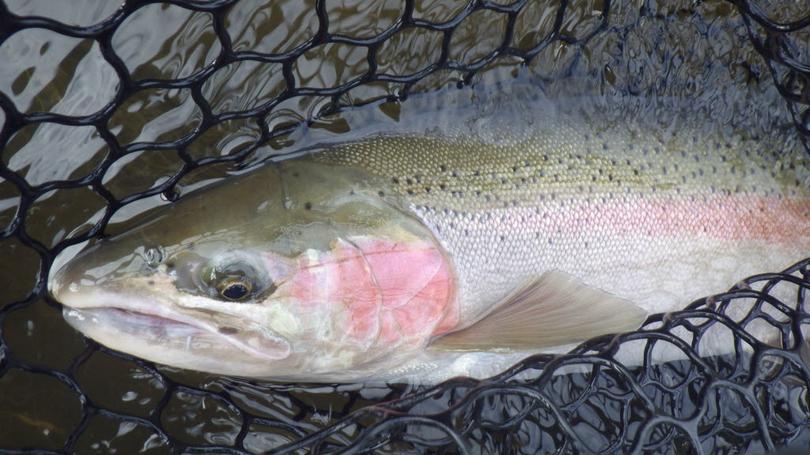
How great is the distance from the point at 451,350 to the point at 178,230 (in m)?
0.76

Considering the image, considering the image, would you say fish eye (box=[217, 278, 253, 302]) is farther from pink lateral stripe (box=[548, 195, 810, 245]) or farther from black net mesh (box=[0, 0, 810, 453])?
pink lateral stripe (box=[548, 195, 810, 245])

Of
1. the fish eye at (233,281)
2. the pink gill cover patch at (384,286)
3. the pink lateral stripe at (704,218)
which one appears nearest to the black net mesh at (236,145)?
the pink lateral stripe at (704,218)

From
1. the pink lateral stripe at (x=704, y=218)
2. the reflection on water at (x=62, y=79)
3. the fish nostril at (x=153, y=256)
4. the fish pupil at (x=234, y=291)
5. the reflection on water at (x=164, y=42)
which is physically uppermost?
the reflection on water at (x=164, y=42)

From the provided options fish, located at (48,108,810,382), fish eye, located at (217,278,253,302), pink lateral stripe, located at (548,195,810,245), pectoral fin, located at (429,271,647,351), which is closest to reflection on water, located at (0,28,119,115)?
fish, located at (48,108,810,382)

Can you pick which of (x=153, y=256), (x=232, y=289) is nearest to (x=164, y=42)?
(x=153, y=256)

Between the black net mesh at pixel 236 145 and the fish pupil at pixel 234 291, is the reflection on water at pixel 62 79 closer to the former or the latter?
the black net mesh at pixel 236 145

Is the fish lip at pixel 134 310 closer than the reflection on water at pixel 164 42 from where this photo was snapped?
Yes

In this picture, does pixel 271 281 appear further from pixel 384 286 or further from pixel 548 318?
pixel 548 318

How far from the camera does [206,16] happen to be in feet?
6.95

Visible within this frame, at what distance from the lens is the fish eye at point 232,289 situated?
161 cm

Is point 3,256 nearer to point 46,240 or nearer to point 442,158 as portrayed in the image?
point 46,240

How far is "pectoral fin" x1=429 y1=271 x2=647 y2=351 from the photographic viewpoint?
1832 mm

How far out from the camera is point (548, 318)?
6.12 ft

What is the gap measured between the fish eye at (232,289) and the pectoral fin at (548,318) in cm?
53
